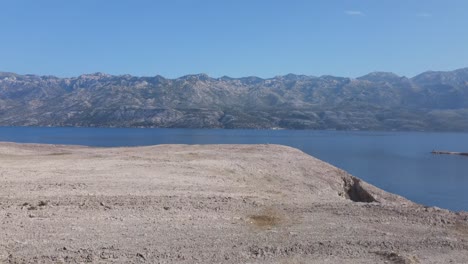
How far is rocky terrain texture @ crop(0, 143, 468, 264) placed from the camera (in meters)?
17.5

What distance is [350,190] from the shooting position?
45688mm

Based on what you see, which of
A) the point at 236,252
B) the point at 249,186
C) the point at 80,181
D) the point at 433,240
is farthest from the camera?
the point at 249,186

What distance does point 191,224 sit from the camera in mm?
20812

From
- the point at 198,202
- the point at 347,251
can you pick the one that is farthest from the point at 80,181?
the point at 347,251

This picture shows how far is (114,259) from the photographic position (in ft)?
54.3

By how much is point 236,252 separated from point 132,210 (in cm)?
671

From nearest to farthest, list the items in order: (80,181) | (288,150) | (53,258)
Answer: (53,258) → (80,181) → (288,150)

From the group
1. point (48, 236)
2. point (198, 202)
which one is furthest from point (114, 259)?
point (198, 202)

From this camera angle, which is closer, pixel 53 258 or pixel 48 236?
pixel 53 258

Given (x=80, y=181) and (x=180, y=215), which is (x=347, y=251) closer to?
(x=180, y=215)

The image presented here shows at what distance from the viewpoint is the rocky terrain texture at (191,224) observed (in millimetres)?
17516

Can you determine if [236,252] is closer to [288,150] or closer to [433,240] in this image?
[433,240]

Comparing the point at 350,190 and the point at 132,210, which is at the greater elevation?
the point at 132,210

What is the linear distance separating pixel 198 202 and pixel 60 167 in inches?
582
